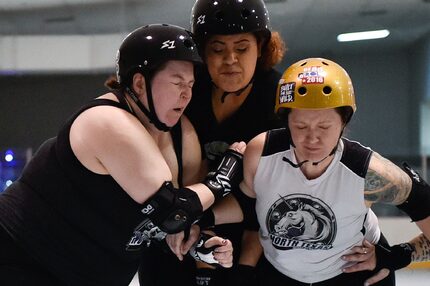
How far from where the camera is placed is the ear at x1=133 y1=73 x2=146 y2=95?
2.27 meters

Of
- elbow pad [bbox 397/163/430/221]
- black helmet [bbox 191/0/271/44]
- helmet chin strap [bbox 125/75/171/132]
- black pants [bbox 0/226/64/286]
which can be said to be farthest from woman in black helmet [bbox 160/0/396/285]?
black pants [bbox 0/226/64/286]

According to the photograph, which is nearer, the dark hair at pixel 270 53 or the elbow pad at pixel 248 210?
the elbow pad at pixel 248 210

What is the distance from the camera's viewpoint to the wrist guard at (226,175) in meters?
2.38

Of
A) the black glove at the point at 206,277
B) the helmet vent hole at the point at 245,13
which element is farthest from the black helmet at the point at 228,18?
the black glove at the point at 206,277

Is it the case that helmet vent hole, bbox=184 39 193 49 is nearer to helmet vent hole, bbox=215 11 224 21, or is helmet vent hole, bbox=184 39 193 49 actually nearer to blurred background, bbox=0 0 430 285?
helmet vent hole, bbox=215 11 224 21

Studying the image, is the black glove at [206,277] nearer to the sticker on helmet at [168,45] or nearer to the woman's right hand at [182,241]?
the woman's right hand at [182,241]

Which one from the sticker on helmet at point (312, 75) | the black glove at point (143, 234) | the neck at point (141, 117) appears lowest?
the black glove at point (143, 234)

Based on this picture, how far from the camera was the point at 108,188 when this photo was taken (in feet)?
7.10

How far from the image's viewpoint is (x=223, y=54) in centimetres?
261

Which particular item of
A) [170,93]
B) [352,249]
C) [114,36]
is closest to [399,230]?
[352,249]

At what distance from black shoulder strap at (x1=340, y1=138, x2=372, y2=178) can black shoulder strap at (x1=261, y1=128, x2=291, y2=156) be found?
8.6 inches

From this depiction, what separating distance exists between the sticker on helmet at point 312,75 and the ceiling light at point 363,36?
8689mm

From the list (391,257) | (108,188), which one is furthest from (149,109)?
(391,257)

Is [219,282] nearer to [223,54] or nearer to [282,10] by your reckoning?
[223,54]
